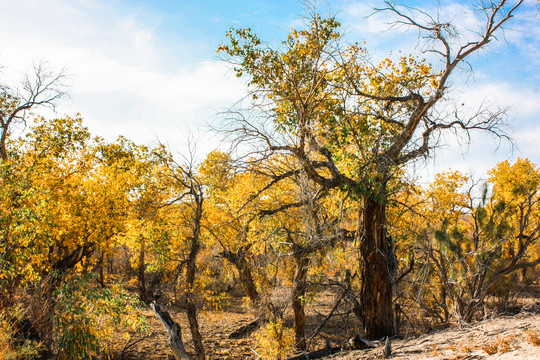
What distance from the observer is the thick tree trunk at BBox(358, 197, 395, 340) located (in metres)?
7.83

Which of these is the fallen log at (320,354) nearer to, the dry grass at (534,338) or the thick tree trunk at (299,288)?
the thick tree trunk at (299,288)

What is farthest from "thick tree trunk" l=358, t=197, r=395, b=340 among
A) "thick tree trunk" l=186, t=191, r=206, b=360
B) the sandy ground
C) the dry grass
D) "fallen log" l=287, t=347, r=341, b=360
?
"thick tree trunk" l=186, t=191, r=206, b=360

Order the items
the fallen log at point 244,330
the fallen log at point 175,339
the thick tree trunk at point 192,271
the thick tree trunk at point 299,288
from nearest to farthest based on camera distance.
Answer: the fallen log at point 175,339 < the thick tree trunk at point 299,288 < the thick tree trunk at point 192,271 < the fallen log at point 244,330

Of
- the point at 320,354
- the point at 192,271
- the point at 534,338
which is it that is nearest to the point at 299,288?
the point at 320,354

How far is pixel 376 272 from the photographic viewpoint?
792 cm

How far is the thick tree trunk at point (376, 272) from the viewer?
25.7 feet

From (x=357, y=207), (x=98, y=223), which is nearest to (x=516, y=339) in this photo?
(x=357, y=207)

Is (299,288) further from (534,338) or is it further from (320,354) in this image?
(534,338)

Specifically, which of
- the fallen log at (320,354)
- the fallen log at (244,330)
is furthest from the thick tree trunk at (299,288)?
the fallen log at (244,330)

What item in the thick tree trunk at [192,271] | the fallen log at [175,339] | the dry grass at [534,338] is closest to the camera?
the dry grass at [534,338]

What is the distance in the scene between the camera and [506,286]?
1119 cm

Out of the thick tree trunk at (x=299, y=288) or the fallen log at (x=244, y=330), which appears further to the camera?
the fallen log at (x=244, y=330)

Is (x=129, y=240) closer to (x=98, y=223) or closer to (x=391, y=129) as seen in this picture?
(x=98, y=223)

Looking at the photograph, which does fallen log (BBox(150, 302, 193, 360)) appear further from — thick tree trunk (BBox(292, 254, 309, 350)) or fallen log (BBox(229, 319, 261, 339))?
fallen log (BBox(229, 319, 261, 339))
